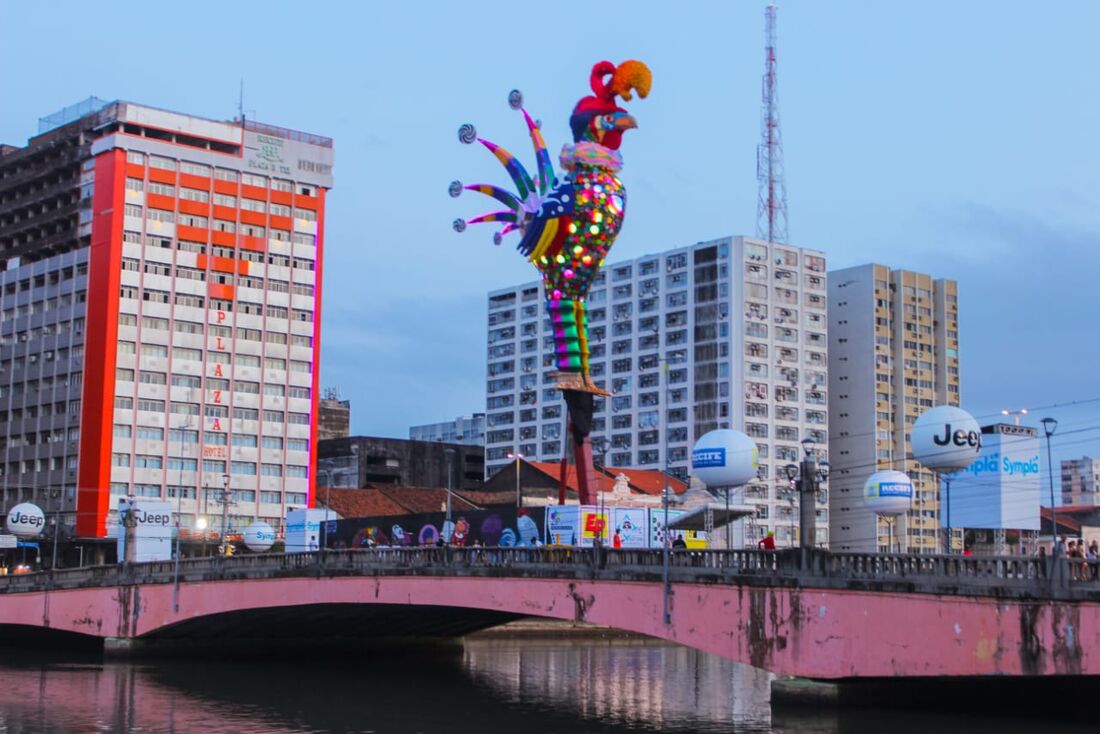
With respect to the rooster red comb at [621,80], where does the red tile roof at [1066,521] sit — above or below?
below

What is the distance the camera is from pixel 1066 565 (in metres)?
41.4

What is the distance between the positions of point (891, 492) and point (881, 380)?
3710 inches

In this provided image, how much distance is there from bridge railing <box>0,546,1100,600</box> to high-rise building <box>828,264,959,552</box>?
315 ft

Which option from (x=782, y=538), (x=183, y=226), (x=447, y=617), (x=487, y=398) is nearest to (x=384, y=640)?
(x=447, y=617)

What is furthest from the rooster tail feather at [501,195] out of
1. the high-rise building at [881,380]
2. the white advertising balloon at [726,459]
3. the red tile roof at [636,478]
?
the high-rise building at [881,380]

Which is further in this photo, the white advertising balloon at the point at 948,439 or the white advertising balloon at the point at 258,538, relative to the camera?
the white advertising balloon at the point at 258,538

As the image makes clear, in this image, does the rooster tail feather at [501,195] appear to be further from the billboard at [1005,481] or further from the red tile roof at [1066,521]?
the red tile roof at [1066,521]

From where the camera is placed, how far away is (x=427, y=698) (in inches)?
2263

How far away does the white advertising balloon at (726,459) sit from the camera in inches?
2180

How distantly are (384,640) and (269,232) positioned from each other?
178 feet

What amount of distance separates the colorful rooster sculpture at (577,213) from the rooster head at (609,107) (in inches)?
1.9

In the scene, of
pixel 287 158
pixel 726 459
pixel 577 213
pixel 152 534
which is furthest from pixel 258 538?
pixel 726 459

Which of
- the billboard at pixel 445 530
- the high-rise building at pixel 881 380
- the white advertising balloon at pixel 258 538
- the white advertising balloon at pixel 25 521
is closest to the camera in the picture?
the billboard at pixel 445 530

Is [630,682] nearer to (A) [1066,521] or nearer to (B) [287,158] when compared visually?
(B) [287,158]
